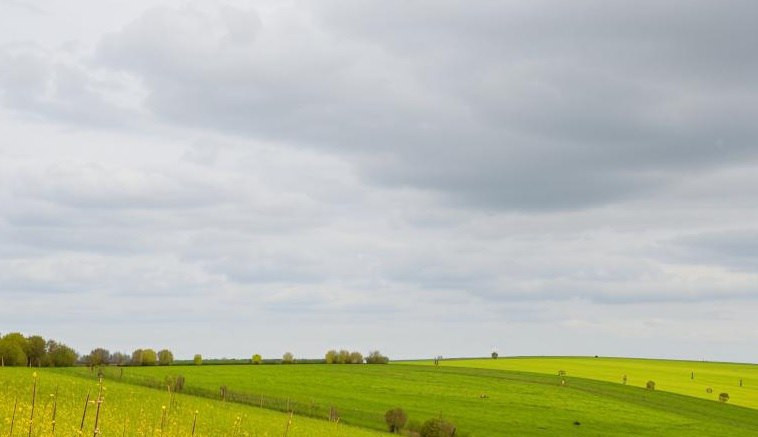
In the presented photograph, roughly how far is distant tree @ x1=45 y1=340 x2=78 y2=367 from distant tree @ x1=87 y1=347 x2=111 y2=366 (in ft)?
8.23

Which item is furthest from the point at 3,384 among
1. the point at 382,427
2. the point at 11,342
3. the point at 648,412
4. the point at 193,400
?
the point at 648,412

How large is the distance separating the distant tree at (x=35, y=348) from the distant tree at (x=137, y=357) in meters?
14.2

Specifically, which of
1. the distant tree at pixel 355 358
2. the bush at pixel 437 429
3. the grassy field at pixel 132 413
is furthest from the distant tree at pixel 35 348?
the bush at pixel 437 429

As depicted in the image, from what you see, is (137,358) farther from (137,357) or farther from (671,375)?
(671,375)

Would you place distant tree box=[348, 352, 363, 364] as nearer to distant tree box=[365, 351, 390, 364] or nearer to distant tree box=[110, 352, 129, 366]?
distant tree box=[365, 351, 390, 364]

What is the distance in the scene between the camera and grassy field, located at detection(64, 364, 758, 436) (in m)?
69.7

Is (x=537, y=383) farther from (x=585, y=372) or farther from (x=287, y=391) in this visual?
(x=287, y=391)

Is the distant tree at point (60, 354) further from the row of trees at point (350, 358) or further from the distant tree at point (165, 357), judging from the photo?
the row of trees at point (350, 358)

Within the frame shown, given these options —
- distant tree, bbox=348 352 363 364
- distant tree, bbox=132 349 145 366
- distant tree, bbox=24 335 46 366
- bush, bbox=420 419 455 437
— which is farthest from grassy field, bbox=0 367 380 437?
distant tree, bbox=348 352 363 364

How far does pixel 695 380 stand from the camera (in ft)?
395

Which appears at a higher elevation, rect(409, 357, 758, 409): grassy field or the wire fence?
rect(409, 357, 758, 409): grassy field

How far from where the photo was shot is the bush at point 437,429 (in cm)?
5750

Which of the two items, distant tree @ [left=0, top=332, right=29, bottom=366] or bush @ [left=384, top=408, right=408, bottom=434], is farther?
distant tree @ [left=0, top=332, right=29, bottom=366]

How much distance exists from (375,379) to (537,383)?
21608 mm
